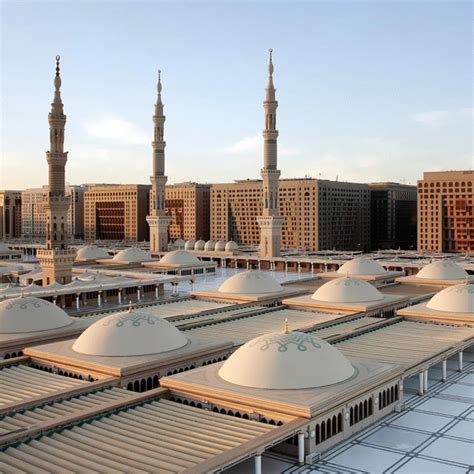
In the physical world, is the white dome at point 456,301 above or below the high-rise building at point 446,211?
below

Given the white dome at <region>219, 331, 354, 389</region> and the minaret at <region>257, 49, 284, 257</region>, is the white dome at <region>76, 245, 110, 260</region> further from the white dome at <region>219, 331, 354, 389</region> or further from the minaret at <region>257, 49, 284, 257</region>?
the white dome at <region>219, 331, 354, 389</region>

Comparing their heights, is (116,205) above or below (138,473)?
above

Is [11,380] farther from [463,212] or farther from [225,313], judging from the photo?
[463,212]

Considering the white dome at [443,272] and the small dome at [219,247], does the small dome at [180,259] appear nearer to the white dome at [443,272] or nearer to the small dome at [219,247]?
the small dome at [219,247]

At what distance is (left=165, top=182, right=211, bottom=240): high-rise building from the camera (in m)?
128

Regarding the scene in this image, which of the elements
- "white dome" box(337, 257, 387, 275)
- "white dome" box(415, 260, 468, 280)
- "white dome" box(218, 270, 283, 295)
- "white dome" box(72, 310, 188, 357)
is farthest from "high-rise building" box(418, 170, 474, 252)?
"white dome" box(72, 310, 188, 357)

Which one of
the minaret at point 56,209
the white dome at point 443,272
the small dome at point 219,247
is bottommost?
the white dome at point 443,272

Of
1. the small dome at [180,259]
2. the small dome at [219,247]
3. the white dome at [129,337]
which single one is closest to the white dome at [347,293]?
the white dome at [129,337]

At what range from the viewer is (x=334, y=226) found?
366 feet

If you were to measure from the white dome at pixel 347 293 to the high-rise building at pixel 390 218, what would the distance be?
8590cm

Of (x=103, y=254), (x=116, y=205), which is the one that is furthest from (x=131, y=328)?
(x=116, y=205)

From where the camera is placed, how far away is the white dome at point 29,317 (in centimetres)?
2816

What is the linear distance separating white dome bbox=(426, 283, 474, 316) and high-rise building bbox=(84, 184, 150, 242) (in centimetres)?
10418

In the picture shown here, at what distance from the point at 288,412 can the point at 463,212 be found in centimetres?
8434
